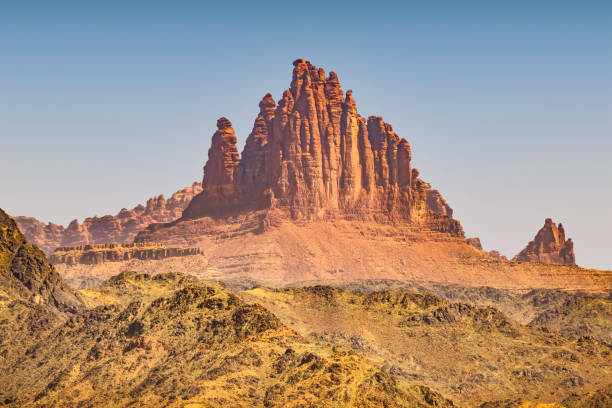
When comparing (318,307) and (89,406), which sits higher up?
(318,307)

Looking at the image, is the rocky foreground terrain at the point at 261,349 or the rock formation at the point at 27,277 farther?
the rock formation at the point at 27,277

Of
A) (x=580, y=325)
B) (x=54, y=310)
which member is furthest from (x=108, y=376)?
(x=580, y=325)

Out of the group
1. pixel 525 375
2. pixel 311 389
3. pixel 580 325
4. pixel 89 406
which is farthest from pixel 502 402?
pixel 580 325

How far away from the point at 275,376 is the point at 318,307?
66560 millimetres

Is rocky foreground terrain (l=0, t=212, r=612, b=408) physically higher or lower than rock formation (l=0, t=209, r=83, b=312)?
lower

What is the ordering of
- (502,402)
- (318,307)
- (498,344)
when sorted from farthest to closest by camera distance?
1. (318,307)
2. (498,344)
3. (502,402)

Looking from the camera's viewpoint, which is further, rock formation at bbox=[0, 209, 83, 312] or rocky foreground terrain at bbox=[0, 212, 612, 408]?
rock formation at bbox=[0, 209, 83, 312]

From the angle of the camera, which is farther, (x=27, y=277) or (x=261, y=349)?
(x=27, y=277)

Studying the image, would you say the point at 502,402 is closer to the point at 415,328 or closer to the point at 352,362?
the point at 352,362

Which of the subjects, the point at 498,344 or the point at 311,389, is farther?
the point at 498,344

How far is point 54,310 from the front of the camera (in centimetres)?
12606

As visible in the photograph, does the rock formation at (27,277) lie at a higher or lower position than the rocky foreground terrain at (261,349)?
higher

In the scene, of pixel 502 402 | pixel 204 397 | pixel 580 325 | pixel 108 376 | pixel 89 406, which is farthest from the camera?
pixel 580 325

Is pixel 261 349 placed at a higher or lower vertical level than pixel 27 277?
lower
